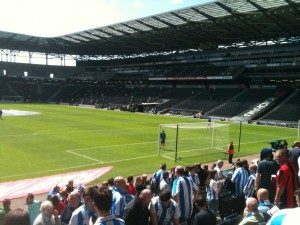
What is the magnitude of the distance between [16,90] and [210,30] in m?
69.2

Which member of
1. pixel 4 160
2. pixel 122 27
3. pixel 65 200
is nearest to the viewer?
pixel 65 200

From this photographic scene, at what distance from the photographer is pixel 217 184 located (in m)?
10.5

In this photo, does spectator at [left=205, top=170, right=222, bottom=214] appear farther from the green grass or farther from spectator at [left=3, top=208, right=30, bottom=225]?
the green grass

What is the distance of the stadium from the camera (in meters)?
Answer: 24.4

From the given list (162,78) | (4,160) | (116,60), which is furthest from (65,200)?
(116,60)

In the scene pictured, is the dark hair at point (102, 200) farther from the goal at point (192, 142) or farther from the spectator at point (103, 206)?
the goal at point (192, 142)

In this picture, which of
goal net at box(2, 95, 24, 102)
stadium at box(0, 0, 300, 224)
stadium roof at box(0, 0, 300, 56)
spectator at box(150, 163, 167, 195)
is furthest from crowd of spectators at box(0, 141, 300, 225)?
goal net at box(2, 95, 24, 102)

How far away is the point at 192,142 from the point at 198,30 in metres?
33.7

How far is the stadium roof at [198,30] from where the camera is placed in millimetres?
43906

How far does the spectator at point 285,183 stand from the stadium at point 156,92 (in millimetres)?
10960

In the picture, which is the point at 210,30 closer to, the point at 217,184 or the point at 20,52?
the point at 217,184

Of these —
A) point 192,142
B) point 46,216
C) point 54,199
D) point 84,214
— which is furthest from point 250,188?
point 192,142

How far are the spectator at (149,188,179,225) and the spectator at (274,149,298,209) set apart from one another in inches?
106

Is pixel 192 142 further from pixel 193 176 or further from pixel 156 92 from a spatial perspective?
pixel 156 92
